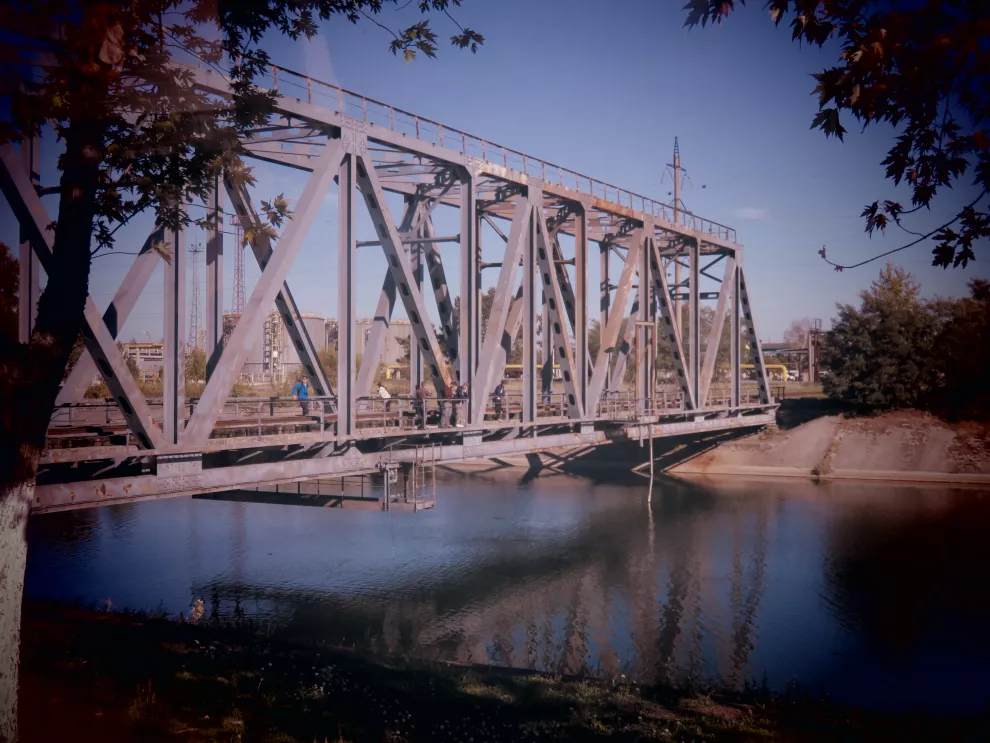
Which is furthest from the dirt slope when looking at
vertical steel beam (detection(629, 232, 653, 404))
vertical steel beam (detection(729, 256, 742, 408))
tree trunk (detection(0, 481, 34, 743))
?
tree trunk (detection(0, 481, 34, 743))

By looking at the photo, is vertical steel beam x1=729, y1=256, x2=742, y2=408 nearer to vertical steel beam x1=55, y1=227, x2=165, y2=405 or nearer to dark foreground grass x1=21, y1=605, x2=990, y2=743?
dark foreground grass x1=21, y1=605, x2=990, y2=743

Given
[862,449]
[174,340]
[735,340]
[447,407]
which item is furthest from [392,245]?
[862,449]

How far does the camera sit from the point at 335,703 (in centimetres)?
934

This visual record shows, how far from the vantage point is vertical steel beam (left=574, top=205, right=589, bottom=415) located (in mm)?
25859

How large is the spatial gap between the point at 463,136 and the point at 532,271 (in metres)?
5.27

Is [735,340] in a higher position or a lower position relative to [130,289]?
higher

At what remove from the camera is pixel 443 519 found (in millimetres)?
31031

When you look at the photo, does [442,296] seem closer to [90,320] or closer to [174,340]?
[174,340]

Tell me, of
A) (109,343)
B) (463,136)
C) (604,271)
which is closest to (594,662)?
(109,343)

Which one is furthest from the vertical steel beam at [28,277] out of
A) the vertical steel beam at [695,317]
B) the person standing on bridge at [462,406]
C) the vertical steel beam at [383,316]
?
the vertical steel beam at [695,317]

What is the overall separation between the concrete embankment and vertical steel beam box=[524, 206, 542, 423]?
2563 cm

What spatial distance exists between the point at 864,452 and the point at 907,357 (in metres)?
7.44

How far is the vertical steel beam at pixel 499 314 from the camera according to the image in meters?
20.6

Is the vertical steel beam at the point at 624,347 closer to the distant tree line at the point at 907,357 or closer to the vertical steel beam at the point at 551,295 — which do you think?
the vertical steel beam at the point at 551,295
